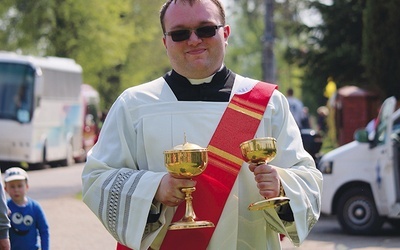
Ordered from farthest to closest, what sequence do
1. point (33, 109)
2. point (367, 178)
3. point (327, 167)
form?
point (33, 109) → point (327, 167) → point (367, 178)

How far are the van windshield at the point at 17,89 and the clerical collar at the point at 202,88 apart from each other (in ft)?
78.3

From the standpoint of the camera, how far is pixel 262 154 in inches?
152

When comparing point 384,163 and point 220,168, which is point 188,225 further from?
point 384,163

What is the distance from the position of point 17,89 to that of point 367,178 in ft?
53.2

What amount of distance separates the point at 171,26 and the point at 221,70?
29cm

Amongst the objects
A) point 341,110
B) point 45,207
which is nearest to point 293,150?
point 45,207

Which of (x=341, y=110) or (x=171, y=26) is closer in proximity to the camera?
(x=171, y=26)

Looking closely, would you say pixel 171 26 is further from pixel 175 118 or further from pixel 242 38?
pixel 242 38

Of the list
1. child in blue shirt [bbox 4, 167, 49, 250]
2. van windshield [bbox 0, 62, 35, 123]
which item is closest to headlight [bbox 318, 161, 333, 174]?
child in blue shirt [bbox 4, 167, 49, 250]

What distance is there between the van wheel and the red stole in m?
9.33

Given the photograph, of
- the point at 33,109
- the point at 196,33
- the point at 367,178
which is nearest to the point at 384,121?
the point at 367,178

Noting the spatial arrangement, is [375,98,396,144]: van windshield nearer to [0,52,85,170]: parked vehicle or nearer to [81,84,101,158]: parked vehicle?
[0,52,85,170]: parked vehicle

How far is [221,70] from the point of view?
4320 mm

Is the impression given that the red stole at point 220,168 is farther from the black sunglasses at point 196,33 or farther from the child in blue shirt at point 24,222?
the child in blue shirt at point 24,222
